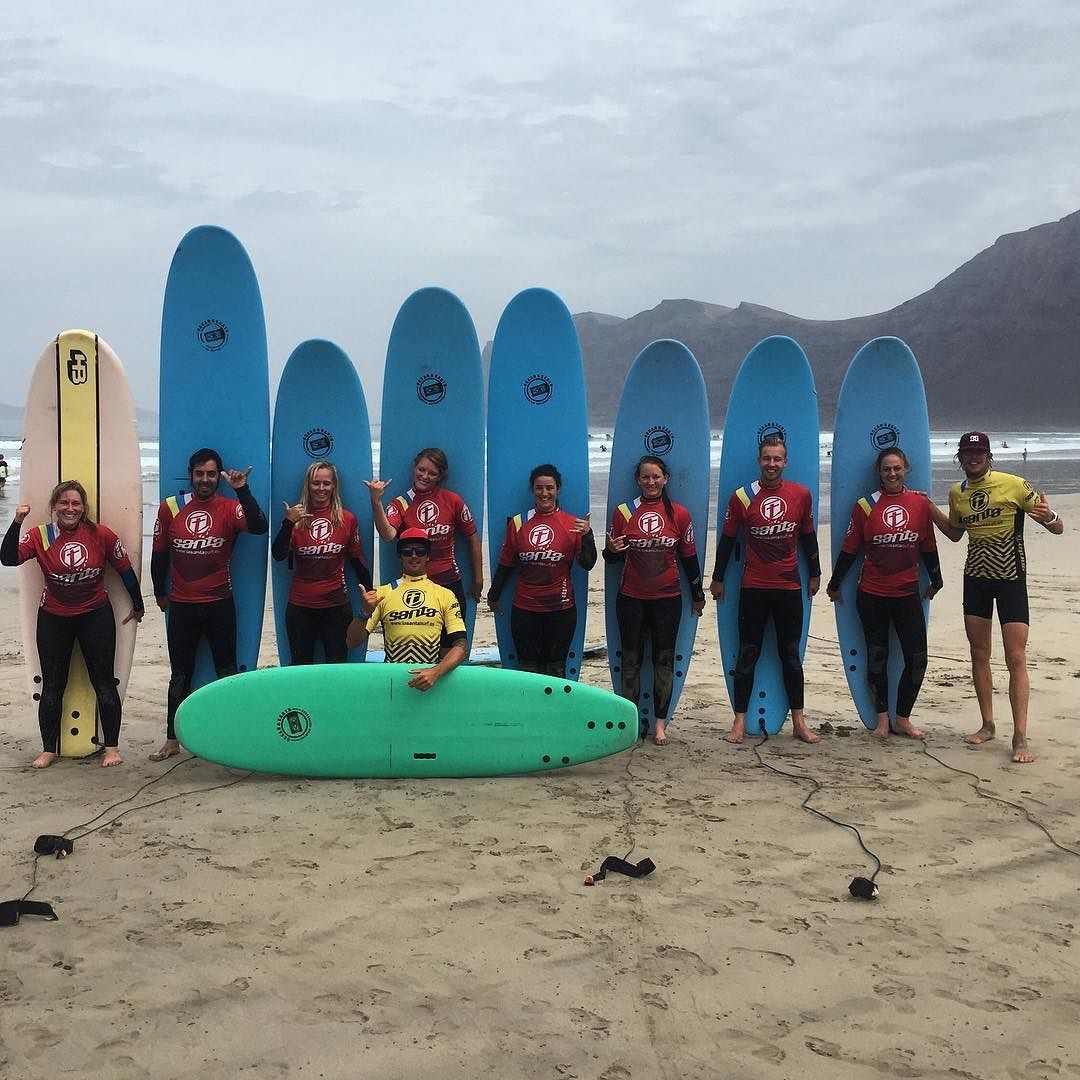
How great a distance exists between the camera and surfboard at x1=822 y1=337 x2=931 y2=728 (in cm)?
509

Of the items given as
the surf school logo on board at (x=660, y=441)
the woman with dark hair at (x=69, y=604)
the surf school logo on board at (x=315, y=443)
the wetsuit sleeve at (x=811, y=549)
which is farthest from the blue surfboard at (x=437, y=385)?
the wetsuit sleeve at (x=811, y=549)

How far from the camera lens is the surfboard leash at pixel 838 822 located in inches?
121

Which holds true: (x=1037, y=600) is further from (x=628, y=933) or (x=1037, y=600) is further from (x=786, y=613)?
(x=628, y=933)

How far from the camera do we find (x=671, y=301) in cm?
9575

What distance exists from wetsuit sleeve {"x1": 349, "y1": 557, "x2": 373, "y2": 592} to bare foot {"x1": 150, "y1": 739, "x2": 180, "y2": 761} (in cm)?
108

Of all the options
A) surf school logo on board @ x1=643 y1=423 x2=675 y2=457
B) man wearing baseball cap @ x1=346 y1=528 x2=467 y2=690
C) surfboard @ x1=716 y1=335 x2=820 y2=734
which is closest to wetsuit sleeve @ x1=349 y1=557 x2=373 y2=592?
man wearing baseball cap @ x1=346 y1=528 x2=467 y2=690

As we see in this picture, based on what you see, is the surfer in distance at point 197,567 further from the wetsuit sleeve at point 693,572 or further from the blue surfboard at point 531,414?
the wetsuit sleeve at point 693,572

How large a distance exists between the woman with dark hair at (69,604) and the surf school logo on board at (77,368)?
0.66 metres

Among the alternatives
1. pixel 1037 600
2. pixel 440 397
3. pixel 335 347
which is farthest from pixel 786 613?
pixel 1037 600

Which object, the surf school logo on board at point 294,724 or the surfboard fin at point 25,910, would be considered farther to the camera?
the surf school logo on board at point 294,724

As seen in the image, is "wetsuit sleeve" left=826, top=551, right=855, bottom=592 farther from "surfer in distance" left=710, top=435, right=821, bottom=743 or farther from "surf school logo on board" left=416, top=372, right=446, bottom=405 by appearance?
"surf school logo on board" left=416, top=372, right=446, bottom=405

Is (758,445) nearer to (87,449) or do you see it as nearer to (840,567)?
(840,567)

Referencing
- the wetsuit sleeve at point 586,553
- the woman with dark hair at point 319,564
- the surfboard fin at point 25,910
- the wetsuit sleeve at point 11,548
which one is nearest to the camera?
the surfboard fin at point 25,910

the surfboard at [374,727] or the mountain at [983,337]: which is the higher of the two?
the mountain at [983,337]
